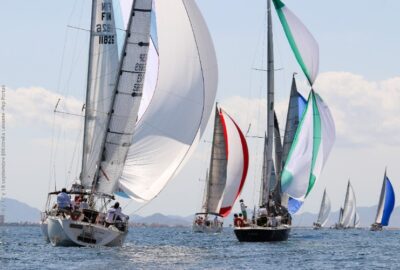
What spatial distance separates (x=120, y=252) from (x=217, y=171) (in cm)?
3351

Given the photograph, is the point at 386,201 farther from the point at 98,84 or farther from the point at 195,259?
the point at 195,259

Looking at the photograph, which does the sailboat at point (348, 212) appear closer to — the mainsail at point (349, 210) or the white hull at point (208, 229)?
the mainsail at point (349, 210)

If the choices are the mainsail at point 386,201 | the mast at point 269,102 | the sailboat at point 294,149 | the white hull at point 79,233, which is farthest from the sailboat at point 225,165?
the mainsail at point 386,201

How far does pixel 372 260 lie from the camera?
42.6 metres

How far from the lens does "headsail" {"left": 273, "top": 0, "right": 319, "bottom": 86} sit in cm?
5616

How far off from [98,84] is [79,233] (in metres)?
7.69

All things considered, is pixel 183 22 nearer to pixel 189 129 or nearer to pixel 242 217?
pixel 189 129

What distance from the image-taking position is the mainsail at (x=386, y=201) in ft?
406

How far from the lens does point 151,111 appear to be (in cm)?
4244

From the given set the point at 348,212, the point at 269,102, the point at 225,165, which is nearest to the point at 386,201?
the point at 348,212

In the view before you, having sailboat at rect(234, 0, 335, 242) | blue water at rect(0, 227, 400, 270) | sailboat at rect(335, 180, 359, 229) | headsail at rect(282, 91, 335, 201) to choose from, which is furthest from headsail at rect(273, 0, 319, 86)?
sailboat at rect(335, 180, 359, 229)

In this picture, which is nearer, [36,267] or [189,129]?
[36,267]

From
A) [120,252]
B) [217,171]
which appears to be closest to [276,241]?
[120,252]

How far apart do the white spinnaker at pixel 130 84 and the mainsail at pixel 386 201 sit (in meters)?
85.2
